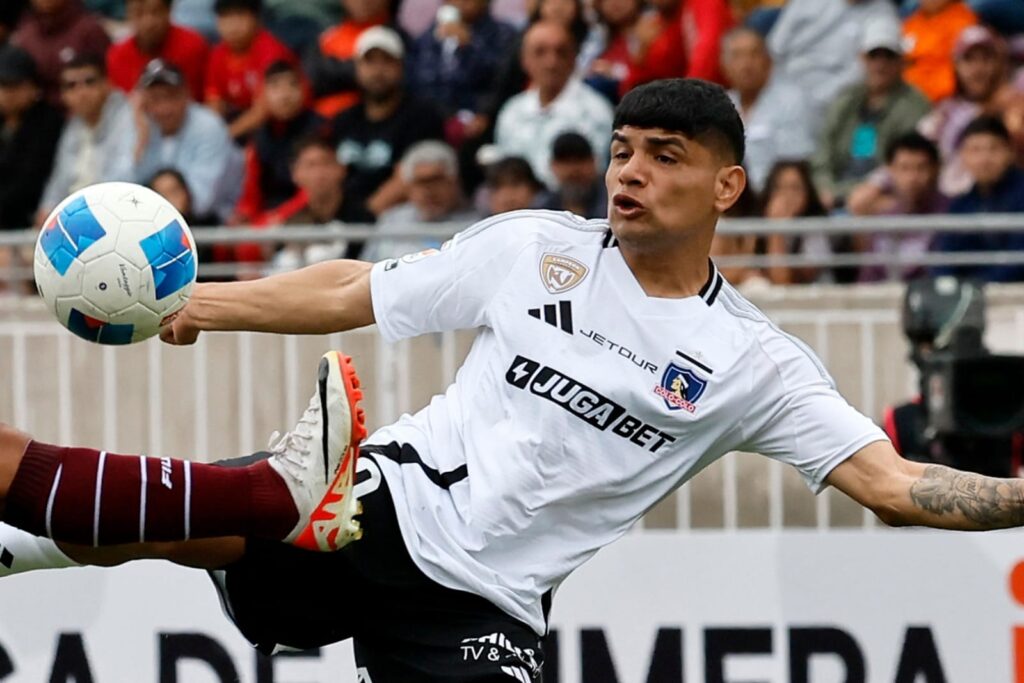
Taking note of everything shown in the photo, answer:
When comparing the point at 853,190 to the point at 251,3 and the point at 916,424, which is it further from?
the point at 251,3

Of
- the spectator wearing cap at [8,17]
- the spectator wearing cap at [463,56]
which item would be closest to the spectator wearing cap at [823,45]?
the spectator wearing cap at [463,56]

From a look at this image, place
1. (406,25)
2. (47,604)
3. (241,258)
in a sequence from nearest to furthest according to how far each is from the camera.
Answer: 1. (47,604)
2. (241,258)
3. (406,25)

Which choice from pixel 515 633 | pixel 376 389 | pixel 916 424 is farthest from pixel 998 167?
pixel 515 633

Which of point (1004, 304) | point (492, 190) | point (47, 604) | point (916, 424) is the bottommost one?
point (47, 604)

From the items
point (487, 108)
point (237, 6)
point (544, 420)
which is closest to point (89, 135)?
point (237, 6)

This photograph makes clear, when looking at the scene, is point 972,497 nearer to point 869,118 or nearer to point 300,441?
point 300,441

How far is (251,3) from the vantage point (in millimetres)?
11742

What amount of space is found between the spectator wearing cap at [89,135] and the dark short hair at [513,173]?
2.75 meters

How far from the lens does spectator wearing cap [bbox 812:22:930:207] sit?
10.0 meters

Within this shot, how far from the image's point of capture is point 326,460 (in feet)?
15.1

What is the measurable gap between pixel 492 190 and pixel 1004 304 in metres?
2.86

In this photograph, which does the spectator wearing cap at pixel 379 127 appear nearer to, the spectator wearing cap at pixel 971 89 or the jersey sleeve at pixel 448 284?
the spectator wearing cap at pixel 971 89

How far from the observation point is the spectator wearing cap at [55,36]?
11.9m

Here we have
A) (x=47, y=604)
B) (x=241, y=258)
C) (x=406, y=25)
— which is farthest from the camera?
(x=406, y=25)
